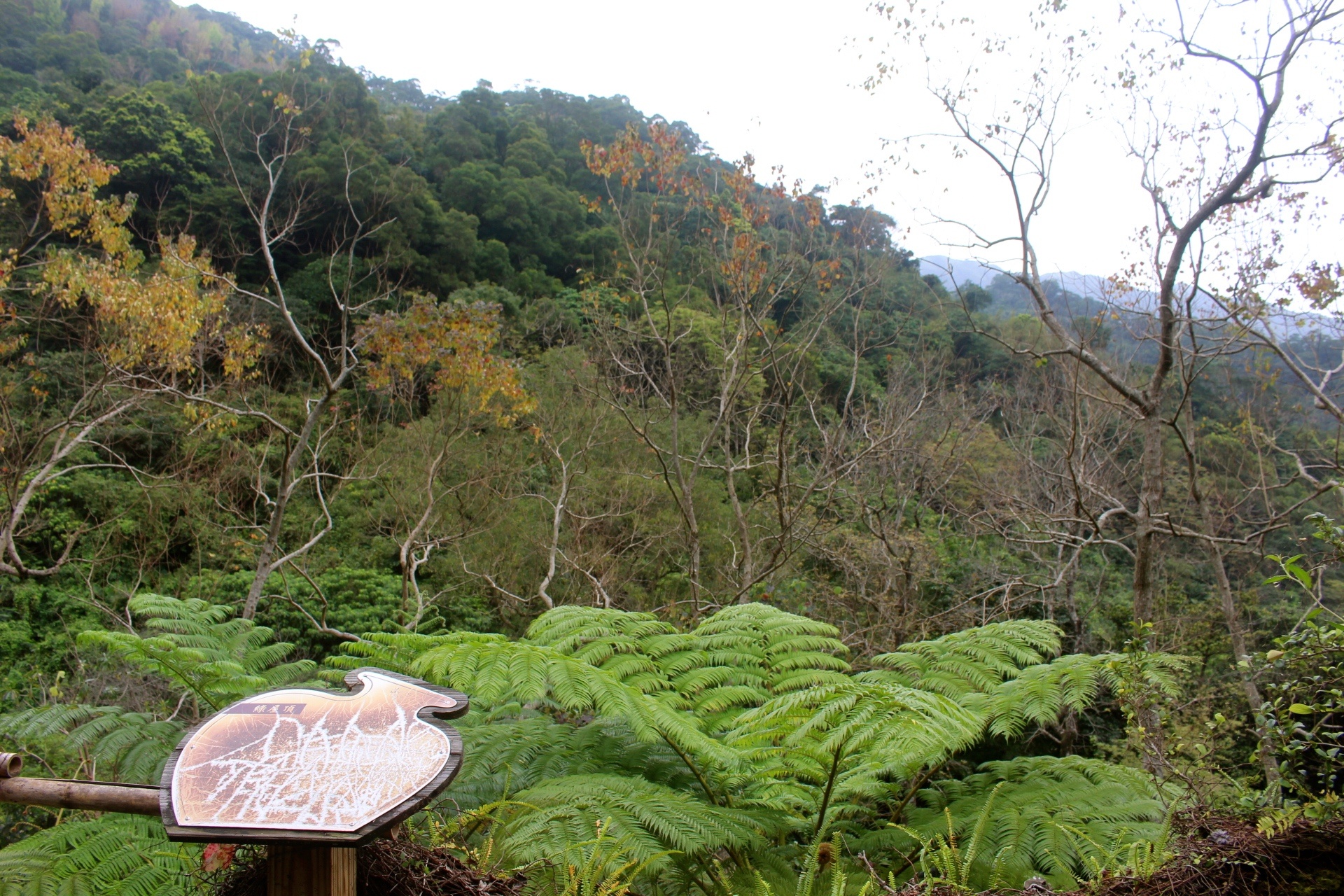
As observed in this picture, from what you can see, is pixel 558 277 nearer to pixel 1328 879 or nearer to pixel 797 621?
pixel 797 621

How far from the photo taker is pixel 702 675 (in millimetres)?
2719

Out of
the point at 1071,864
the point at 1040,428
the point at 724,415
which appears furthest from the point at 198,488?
the point at 1040,428

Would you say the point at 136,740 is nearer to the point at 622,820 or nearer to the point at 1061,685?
the point at 622,820

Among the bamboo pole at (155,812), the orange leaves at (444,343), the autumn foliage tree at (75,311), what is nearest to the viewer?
the bamboo pole at (155,812)

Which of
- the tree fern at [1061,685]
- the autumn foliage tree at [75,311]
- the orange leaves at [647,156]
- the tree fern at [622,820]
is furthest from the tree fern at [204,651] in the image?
the orange leaves at [647,156]

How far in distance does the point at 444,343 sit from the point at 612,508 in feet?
12.3

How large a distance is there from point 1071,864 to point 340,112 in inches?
709

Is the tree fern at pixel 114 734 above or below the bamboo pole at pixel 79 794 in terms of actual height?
below

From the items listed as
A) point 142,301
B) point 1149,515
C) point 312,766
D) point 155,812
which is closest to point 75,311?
point 142,301

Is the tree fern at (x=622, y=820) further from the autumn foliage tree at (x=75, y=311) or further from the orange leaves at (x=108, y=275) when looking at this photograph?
the orange leaves at (x=108, y=275)

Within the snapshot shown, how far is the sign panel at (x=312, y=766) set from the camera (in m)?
1.18

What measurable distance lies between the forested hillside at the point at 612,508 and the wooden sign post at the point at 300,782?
361 mm

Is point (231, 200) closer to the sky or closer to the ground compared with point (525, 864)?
closer to the sky

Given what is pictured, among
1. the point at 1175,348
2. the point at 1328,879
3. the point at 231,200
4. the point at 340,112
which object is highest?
the point at 340,112
